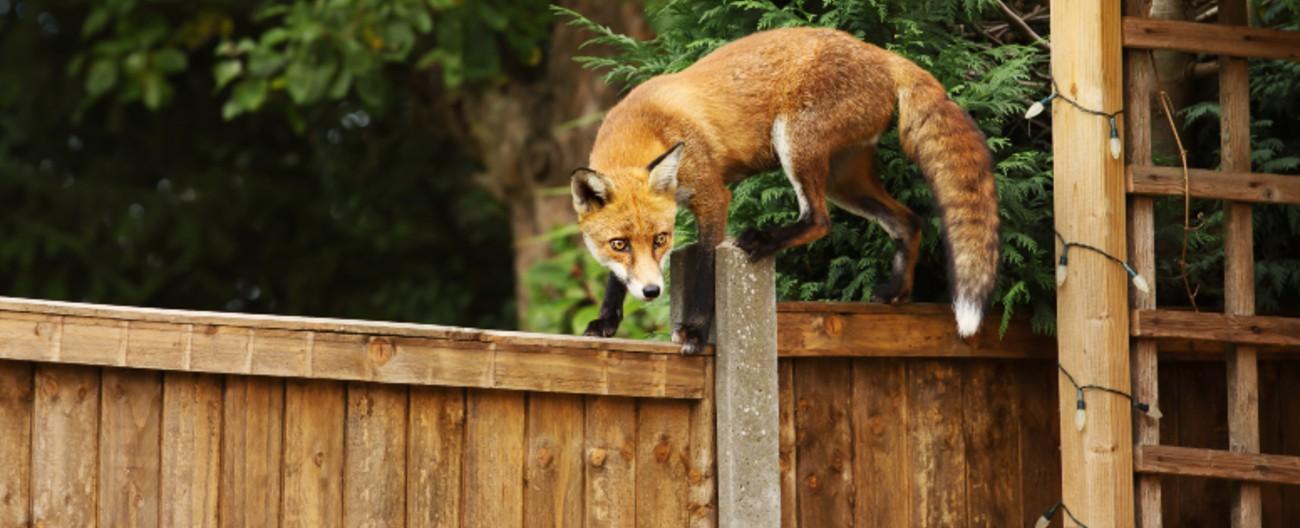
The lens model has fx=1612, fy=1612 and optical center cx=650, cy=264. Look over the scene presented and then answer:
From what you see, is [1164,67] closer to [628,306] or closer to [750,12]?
[750,12]

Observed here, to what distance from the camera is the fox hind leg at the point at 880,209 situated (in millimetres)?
5062

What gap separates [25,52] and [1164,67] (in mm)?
8091

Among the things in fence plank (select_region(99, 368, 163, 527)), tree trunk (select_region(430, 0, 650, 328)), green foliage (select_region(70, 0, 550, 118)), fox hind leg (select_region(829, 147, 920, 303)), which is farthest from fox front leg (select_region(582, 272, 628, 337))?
tree trunk (select_region(430, 0, 650, 328))

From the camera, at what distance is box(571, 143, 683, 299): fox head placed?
476 cm

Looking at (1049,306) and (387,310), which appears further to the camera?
(387,310)

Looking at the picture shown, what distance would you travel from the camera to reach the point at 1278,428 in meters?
5.46

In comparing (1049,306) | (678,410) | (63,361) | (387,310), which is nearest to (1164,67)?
(1049,306)

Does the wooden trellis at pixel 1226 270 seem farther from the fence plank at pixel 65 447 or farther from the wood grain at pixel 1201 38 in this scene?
the fence plank at pixel 65 447

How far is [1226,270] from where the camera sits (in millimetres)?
4918

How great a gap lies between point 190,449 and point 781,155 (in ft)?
6.60

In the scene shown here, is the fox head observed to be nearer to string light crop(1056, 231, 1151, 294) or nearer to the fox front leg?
the fox front leg

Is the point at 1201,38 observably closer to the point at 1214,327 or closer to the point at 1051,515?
the point at 1214,327

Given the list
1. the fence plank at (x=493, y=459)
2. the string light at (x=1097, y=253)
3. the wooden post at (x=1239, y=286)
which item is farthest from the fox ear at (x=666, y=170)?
the wooden post at (x=1239, y=286)

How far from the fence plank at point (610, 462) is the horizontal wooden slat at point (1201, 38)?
6.21 ft
